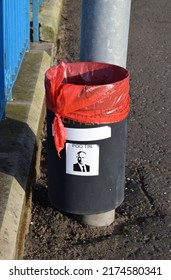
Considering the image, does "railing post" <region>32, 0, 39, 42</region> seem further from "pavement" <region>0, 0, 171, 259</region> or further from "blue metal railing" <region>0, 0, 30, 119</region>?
"blue metal railing" <region>0, 0, 30, 119</region>

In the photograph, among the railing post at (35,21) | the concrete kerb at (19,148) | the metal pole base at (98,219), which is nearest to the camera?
the concrete kerb at (19,148)

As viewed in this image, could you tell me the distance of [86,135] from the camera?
3.52 m

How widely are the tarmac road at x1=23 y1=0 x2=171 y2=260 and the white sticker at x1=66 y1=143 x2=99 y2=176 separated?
1.44 feet

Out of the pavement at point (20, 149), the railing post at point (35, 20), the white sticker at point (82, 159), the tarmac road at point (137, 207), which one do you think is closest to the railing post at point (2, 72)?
the pavement at point (20, 149)

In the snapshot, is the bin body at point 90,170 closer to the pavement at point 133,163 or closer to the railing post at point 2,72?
the pavement at point 133,163

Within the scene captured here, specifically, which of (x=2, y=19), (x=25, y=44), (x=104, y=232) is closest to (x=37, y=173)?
(x=104, y=232)

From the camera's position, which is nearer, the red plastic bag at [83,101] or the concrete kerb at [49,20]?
the red plastic bag at [83,101]

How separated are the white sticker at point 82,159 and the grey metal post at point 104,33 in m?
0.38

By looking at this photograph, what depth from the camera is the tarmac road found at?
372 centimetres

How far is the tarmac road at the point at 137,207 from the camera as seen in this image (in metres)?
3.72

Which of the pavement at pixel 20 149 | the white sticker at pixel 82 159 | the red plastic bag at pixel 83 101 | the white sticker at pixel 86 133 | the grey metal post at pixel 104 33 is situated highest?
the grey metal post at pixel 104 33

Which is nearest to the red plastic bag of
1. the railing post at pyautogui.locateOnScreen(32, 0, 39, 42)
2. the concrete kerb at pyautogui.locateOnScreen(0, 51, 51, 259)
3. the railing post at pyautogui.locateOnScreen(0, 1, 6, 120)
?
the concrete kerb at pyautogui.locateOnScreen(0, 51, 51, 259)

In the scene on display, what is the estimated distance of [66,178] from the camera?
3.70m

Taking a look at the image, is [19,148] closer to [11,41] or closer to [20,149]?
[20,149]
